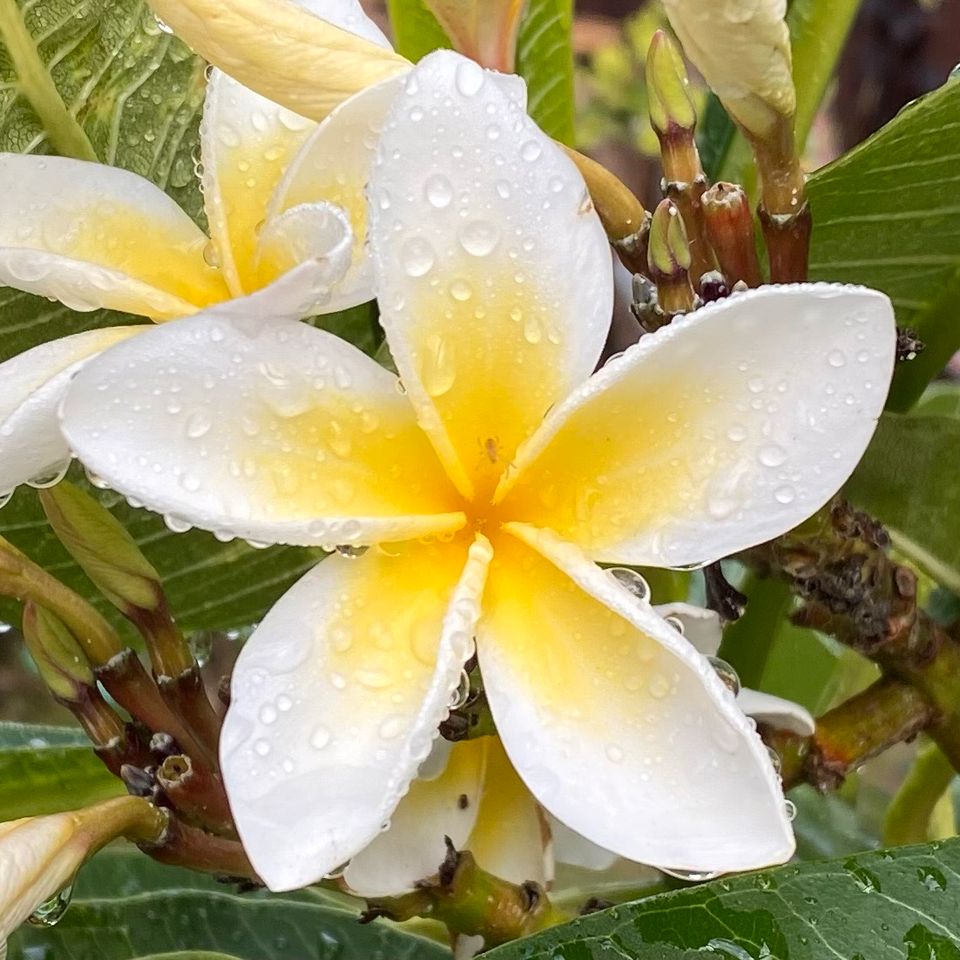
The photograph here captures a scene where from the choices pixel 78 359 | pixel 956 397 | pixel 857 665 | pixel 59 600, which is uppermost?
pixel 78 359

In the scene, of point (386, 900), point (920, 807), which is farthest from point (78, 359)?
point (920, 807)

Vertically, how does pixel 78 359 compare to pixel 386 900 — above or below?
above

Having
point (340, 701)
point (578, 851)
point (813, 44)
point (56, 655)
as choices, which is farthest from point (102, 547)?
point (813, 44)

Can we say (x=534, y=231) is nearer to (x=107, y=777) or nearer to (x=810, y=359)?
(x=810, y=359)

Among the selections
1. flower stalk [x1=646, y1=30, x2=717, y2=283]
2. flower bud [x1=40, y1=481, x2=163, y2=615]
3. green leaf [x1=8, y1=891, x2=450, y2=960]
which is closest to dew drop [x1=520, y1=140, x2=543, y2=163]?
flower stalk [x1=646, y1=30, x2=717, y2=283]

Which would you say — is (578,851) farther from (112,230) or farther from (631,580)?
(112,230)

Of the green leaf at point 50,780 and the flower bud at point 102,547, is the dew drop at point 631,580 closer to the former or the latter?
the flower bud at point 102,547
